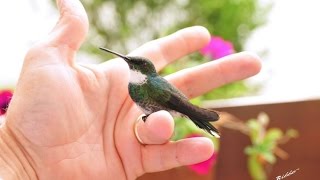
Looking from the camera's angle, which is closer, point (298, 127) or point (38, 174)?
point (38, 174)

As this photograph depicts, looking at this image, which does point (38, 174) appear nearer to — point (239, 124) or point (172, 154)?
point (172, 154)

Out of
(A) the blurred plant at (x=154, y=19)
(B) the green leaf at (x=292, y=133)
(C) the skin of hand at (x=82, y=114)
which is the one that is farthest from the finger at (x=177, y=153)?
(A) the blurred plant at (x=154, y=19)

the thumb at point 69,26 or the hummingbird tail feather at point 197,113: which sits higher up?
the thumb at point 69,26

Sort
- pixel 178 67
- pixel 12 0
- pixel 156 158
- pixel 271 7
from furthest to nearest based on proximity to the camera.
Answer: pixel 271 7 → pixel 12 0 → pixel 178 67 → pixel 156 158

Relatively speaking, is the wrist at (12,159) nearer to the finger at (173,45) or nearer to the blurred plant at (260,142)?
the finger at (173,45)

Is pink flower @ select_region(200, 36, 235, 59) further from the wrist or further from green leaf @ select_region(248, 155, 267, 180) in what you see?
the wrist

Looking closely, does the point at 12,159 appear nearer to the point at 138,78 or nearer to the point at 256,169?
the point at 138,78

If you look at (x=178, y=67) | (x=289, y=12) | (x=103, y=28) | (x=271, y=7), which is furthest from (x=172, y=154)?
(x=289, y=12)
